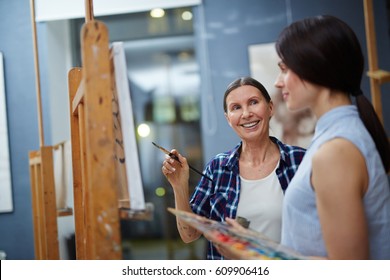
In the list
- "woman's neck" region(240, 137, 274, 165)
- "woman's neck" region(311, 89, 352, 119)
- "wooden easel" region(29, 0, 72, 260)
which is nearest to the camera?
"woman's neck" region(311, 89, 352, 119)

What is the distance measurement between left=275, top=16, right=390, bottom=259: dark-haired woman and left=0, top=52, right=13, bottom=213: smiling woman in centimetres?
130

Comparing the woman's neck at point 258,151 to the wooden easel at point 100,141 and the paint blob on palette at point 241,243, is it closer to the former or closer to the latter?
the paint blob on palette at point 241,243

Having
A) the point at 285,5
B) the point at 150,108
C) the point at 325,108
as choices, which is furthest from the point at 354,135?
the point at 150,108

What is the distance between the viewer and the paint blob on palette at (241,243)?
814 mm

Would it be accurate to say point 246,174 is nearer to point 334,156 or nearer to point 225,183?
point 225,183

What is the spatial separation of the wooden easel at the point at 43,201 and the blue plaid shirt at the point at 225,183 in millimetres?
684

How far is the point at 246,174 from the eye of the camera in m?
1.36

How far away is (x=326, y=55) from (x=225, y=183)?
2.01ft

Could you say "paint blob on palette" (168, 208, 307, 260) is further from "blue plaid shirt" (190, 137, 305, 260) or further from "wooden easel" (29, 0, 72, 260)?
"wooden easel" (29, 0, 72, 260)

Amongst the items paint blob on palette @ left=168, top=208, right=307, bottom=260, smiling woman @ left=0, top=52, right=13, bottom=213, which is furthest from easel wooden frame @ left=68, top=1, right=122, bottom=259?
smiling woman @ left=0, top=52, right=13, bottom=213

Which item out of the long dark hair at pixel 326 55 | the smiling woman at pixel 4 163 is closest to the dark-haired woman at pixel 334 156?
the long dark hair at pixel 326 55

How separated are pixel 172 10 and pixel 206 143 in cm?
86

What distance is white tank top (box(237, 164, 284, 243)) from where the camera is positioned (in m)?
1.28
